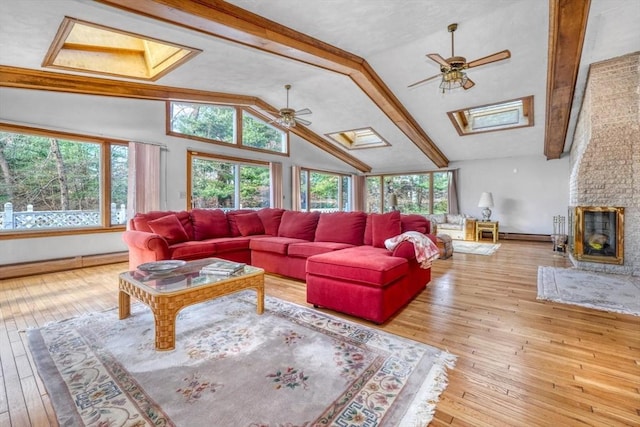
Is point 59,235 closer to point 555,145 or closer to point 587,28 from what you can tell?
point 587,28

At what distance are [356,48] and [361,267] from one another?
10.3 ft

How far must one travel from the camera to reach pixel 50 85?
4.09 metres

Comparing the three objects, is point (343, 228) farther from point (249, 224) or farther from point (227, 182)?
point (227, 182)

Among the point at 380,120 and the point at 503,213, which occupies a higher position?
the point at 380,120

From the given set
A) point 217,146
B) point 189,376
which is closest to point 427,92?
point 217,146

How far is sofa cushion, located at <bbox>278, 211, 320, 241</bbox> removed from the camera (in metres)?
4.25

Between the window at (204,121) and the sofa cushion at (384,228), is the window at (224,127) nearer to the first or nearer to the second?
the window at (204,121)

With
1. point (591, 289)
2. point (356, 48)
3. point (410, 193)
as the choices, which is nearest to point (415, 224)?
point (591, 289)

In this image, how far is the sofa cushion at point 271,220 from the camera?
15.6 ft

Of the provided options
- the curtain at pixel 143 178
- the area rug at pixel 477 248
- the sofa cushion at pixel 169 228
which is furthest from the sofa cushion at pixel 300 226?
the area rug at pixel 477 248

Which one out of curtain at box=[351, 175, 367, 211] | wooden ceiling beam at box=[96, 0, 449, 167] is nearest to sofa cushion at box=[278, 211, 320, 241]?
wooden ceiling beam at box=[96, 0, 449, 167]

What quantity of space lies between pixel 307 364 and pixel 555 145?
7.38 metres

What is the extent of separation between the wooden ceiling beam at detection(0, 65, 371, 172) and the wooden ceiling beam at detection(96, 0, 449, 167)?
242 cm

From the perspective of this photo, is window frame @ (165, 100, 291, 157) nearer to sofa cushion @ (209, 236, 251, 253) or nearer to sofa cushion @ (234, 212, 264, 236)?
sofa cushion @ (234, 212, 264, 236)
